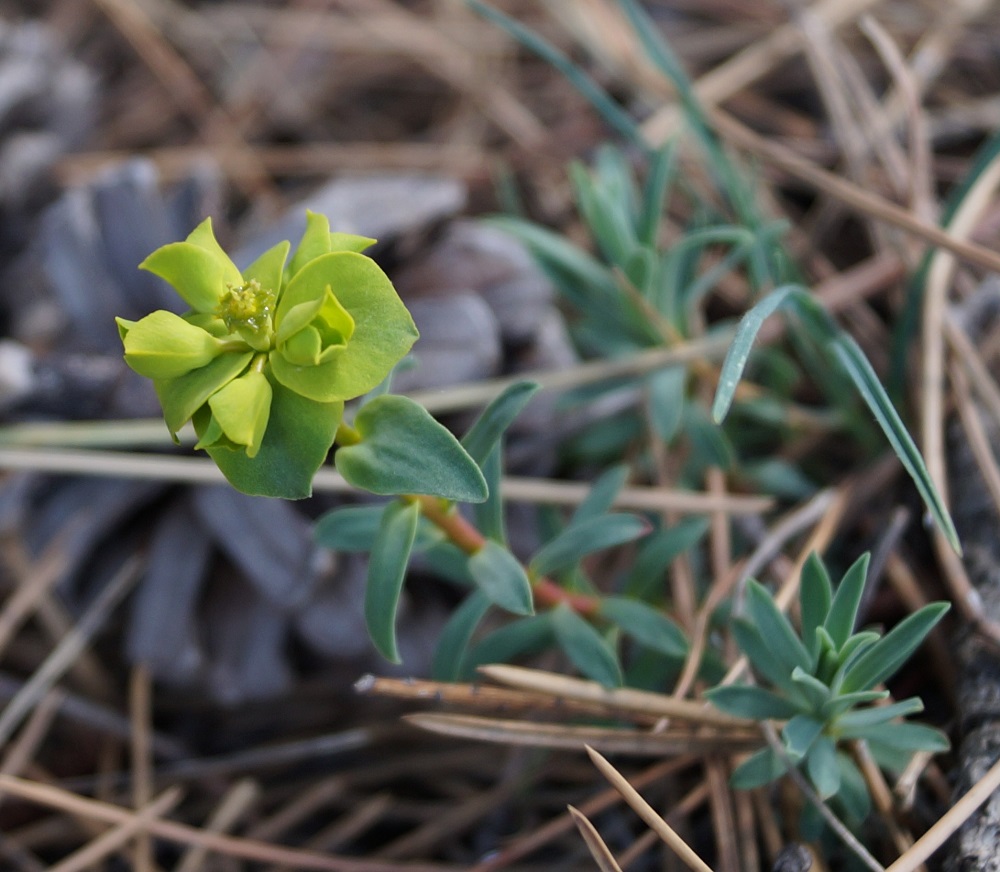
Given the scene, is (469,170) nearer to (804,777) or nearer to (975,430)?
(975,430)

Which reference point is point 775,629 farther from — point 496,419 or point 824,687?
point 496,419

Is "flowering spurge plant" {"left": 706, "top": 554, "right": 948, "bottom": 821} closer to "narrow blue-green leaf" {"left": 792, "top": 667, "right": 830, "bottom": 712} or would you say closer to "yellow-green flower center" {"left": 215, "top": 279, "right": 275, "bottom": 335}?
"narrow blue-green leaf" {"left": 792, "top": 667, "right": 830, "bottom": 712}

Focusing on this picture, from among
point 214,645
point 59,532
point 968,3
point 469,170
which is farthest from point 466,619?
point 968,3

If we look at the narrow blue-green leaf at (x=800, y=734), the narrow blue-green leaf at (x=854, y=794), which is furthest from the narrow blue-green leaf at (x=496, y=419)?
the narrow blue-green leaf at (x=854, y=794)

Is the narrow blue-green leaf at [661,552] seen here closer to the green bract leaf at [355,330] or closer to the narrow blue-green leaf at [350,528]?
the narrow blue-green leaf at [350,528]

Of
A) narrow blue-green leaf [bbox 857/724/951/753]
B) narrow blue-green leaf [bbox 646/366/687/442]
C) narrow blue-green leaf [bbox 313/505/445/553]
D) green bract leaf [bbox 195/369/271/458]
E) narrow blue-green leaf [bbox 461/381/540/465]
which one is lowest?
narrow blue-green leaf [bbox 857/724/951/753]

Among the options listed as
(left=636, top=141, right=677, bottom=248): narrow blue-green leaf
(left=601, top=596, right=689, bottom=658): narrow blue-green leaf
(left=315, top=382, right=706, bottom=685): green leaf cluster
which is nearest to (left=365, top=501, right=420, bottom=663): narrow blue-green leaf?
(left=315, top=382, right=706, bottom=685): green leaf cluster
